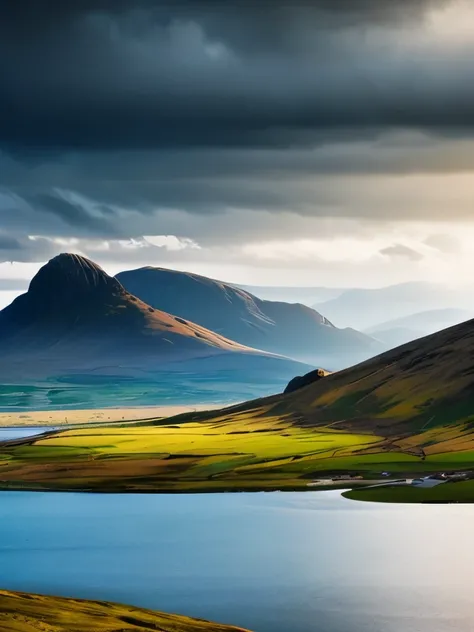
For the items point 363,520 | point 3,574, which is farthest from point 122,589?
point 363,520

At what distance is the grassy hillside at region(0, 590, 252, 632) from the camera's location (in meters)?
84.8

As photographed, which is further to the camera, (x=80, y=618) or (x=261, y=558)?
(x=261, y=558)

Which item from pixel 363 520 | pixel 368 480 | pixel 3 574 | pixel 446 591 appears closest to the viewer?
pixel 446 591

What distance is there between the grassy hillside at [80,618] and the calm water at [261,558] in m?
7.07

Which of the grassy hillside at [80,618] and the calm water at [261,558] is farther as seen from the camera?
the calm water at [261,558]

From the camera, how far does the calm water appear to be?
3984 inches

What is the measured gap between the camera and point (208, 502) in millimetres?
180375

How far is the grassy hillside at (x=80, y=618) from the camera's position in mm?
84812

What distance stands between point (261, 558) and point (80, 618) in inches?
1637

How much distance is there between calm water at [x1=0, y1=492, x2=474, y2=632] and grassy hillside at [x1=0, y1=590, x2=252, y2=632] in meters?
7.07

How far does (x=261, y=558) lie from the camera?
12812cm

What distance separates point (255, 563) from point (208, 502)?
55.9m

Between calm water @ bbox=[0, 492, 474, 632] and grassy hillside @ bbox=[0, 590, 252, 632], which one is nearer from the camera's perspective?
grassy hillside @ bbox=[0, 590, 252, 632]

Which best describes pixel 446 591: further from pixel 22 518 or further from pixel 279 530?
pixel 22 518
